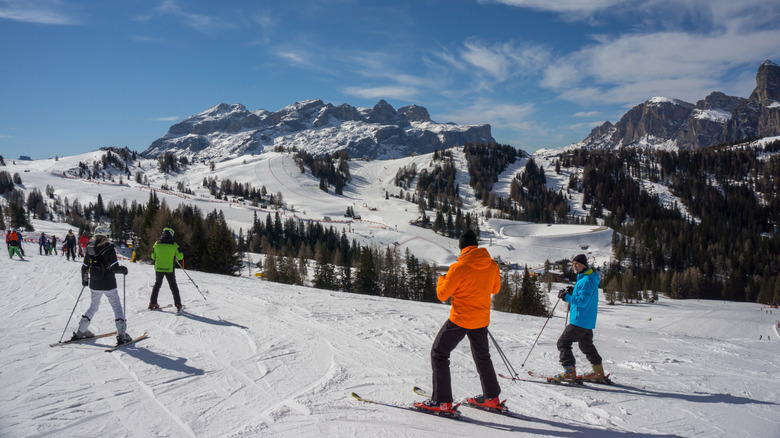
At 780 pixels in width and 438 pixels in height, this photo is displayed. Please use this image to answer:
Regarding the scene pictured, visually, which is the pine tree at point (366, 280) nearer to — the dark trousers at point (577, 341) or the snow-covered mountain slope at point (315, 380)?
the snow-covered mountain slope at point (315, 380)

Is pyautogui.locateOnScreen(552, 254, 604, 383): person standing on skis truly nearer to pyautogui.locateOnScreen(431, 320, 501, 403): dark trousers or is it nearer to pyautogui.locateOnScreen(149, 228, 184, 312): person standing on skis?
pyautogui.locateOnScreen(431, 320, 501, 403): dark trousers

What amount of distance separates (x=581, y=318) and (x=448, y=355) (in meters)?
2.92

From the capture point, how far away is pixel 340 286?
165 ft

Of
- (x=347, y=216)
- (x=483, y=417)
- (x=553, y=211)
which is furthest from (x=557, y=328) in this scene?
(x=553, y=211)

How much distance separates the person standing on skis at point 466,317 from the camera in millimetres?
4750

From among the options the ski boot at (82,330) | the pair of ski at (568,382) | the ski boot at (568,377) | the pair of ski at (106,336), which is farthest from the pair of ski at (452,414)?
the ski boot at (82,330)

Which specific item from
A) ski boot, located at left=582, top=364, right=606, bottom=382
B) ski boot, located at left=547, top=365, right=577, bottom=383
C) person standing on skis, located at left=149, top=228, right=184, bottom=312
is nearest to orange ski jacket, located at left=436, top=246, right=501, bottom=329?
ski boot, located at left=547, top=365, right=577, bottom=383

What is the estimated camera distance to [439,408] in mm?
4855

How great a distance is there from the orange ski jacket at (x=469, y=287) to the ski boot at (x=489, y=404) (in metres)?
1.07

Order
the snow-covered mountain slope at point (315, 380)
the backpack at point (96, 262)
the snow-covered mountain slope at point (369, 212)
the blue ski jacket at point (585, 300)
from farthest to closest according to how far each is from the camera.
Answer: the snow-covered mountain slope at point (369, 212)
the backpack at point (96, 262)
the blue ski jacket at point (585, 300)
the snow-covered mountain slope at point (315, 380)

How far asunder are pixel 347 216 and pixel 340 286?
295 feet

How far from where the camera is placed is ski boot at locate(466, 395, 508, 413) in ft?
16.4

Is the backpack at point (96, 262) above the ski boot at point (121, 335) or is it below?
above

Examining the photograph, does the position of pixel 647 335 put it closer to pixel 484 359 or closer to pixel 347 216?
pixel 484 359
